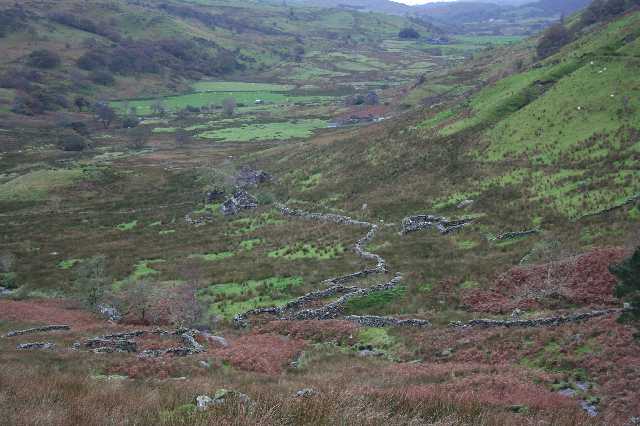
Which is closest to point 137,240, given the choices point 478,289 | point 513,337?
point 478,289

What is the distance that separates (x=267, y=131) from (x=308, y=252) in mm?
89733

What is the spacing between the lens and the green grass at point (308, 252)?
143ft

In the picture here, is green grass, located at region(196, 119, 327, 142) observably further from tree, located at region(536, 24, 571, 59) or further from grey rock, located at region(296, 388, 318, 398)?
grey rock, located at region(296, 388, 318, 398)

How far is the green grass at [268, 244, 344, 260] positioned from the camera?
143 ft

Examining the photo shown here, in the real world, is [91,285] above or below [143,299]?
below

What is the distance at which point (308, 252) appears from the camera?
148ft

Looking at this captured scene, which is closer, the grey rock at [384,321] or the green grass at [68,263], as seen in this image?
the grey rock at [384,321]

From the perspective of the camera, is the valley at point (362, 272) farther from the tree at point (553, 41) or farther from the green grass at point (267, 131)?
the green grass at point (267, 131)

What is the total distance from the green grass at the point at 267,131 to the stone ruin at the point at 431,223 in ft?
246

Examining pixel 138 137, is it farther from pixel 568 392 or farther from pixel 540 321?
pixel 568 392

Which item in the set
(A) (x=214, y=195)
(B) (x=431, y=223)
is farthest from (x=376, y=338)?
(A) (x=214, y=195)

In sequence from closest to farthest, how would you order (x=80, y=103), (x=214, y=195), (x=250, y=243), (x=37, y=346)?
(x=37, y=346)
(x=250, y=243)
(x=214, y=195)
(x=80, y=103)

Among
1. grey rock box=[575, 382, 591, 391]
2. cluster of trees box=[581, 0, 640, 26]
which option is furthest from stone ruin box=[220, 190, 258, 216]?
cluster of trees box=[581, 0, 640, 26]

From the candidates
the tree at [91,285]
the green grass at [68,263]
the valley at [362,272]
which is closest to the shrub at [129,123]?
the valley at [362,272]
